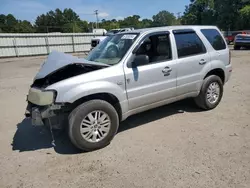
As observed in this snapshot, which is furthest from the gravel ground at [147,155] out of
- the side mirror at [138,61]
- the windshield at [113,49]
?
the windshield at [113,49]

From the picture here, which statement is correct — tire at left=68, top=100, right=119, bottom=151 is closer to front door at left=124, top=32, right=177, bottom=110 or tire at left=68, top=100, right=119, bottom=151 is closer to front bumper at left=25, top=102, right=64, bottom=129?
front bumper at left=25, top=102, right=64, bottom=129

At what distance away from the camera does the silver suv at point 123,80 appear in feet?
11.9

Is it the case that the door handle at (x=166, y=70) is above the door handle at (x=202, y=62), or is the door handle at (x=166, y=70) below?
below

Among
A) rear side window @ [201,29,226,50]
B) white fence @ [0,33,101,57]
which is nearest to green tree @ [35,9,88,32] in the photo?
white fence @ [0,33,101,57]

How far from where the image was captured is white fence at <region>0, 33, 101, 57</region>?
23.1m

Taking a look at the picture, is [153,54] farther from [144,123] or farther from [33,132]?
Answer: [33,132]

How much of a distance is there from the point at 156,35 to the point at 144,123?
174 cm

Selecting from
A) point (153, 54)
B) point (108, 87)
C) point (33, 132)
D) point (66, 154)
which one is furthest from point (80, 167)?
point (153, 54)

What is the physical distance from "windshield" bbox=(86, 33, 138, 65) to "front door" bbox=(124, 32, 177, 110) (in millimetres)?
223

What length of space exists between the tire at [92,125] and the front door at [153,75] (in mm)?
456

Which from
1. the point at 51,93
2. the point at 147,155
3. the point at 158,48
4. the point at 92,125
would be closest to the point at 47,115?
the point at 51,93

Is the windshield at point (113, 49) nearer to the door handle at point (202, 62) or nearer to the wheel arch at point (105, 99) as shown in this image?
the wheel arch at point (105, 99)

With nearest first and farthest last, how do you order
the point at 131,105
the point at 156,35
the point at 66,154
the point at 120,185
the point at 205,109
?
the point at 120,185 < the point at 66,154 < the point at 131,105 < the point at 156,35 < the point at 205,109

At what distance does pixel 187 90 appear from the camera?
495 centimetres
